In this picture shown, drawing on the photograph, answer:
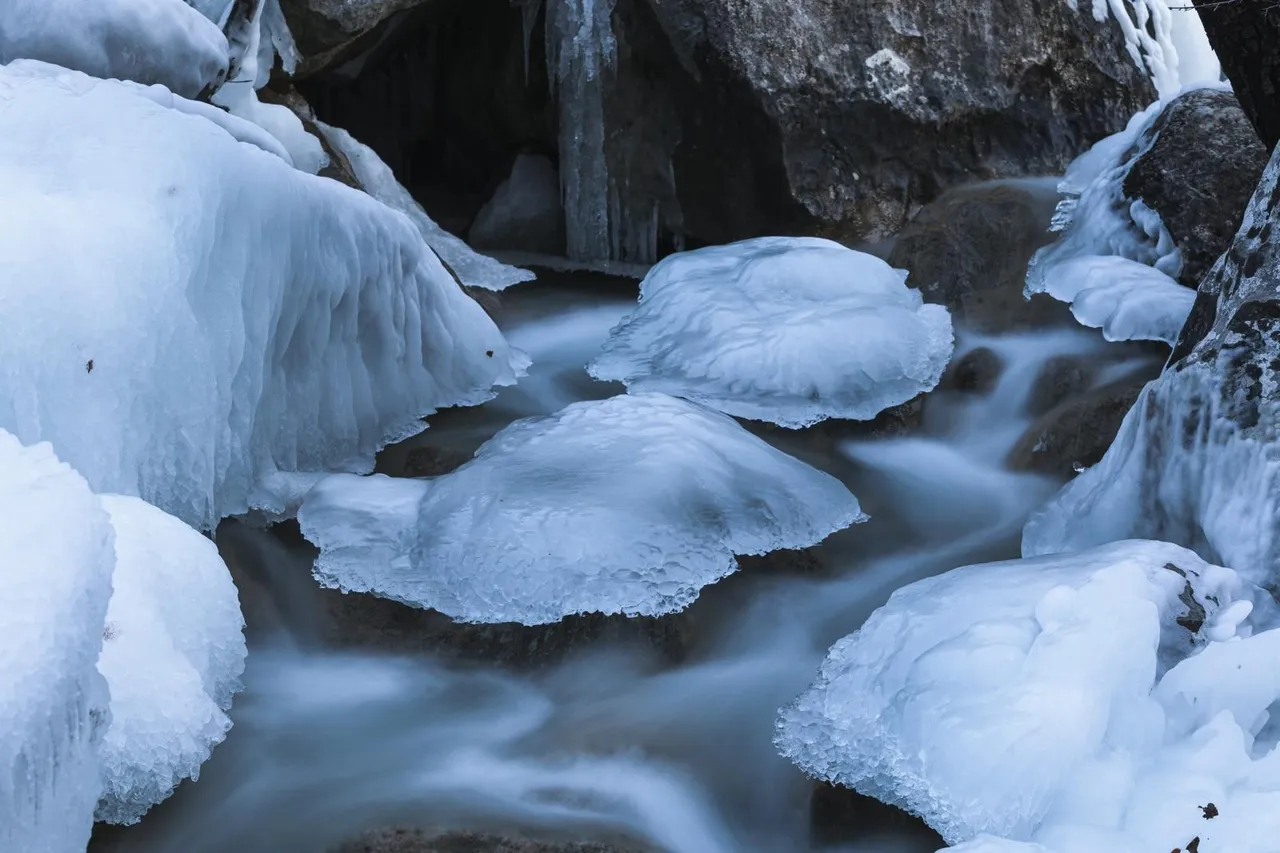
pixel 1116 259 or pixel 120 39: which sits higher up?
→ pixel 120 39

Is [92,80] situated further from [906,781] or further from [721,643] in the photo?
[906,781]

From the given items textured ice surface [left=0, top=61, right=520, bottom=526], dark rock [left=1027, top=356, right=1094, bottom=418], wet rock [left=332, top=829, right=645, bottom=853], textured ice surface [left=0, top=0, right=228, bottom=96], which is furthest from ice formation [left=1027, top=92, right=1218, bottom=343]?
textured ice surface [left=0, top=0, right=228, bottom=96]

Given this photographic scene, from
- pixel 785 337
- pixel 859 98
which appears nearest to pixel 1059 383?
pixel 785 337

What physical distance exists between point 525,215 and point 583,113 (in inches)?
37.0

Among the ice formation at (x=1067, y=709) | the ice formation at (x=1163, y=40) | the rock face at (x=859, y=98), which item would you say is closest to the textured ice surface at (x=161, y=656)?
the ice formation at (x=1067, y=709)

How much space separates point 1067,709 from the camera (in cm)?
239

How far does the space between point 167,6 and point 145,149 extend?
3.17 feet

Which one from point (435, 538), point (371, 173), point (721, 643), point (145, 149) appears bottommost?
point (721, 643)

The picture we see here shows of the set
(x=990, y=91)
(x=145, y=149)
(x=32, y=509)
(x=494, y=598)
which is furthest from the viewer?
(x=990, y=91)

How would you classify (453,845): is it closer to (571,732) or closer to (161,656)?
(571,732)

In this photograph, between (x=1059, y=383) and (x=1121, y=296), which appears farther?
(x=1121, y=296)

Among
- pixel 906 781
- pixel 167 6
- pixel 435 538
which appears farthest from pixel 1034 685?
pixel 167 6

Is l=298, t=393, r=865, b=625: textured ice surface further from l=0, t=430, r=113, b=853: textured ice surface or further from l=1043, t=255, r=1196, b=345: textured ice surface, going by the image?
l=1043, t=255, r=1196, b=345: textured ice surface

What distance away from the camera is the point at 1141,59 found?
262 inches
